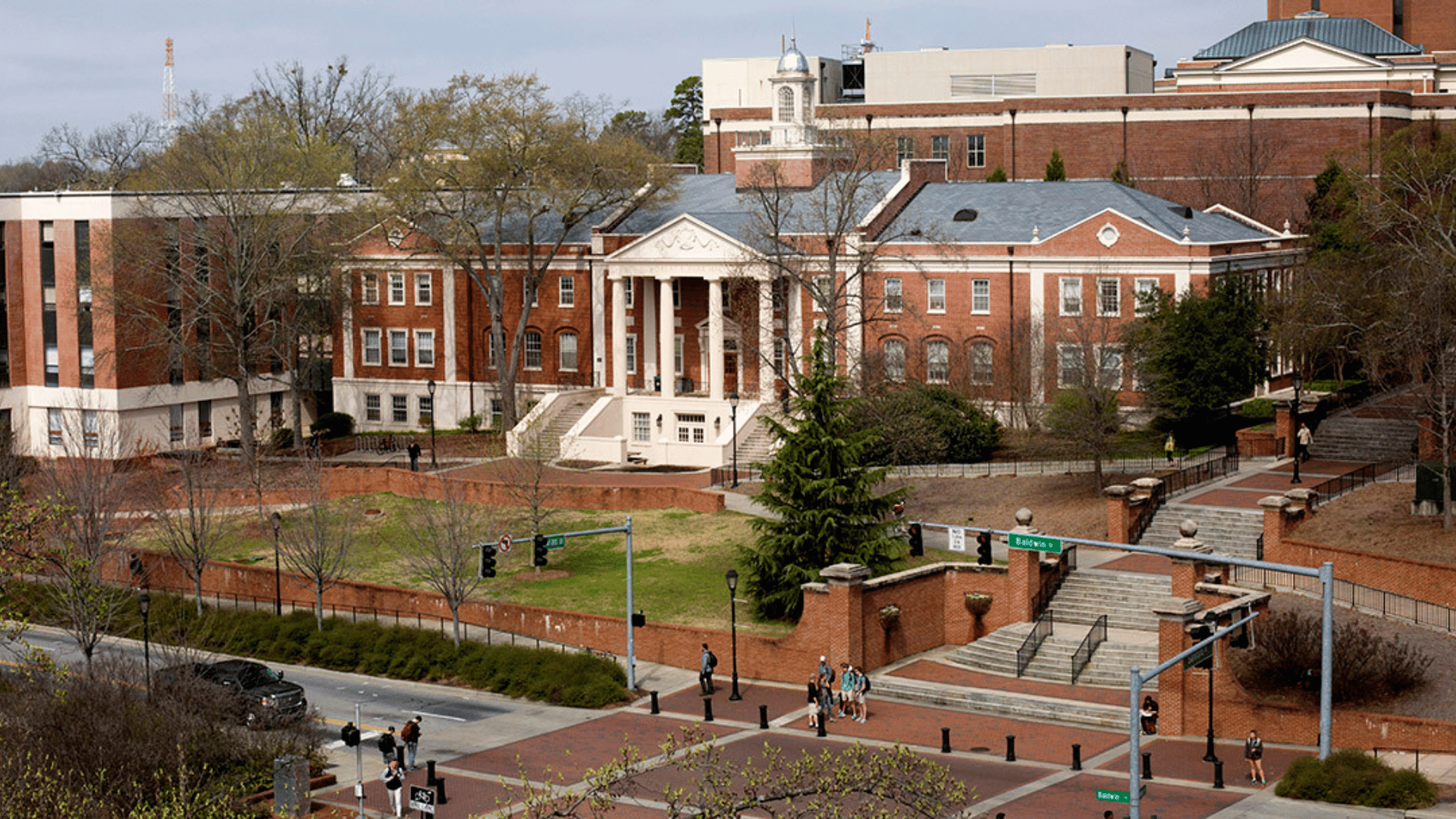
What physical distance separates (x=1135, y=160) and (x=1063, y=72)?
20486 mm

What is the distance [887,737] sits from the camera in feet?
130

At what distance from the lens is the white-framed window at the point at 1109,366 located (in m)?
60.1

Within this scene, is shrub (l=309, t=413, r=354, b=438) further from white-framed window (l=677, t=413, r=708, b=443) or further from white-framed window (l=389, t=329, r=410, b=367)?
white-framed window (l=677, t=413, r=708, b=443)

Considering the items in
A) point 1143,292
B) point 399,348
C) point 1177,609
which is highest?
point 1143,292

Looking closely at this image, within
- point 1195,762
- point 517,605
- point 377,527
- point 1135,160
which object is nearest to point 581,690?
point 517,605

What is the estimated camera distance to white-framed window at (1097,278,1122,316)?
6756 centimetres

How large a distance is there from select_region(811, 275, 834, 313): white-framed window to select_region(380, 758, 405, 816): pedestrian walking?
35.6 meters

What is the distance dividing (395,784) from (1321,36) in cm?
Result: 8917

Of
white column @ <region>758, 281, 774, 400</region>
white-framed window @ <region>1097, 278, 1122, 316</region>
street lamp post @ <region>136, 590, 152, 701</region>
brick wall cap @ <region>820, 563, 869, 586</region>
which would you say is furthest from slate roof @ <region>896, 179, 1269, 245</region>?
street lamp post @ <region>136, 590, 152, 701</region>

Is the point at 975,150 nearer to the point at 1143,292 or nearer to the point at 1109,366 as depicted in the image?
the point at 1143,292

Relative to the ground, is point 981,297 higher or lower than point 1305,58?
lower

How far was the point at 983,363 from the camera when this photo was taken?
6938 centimetres

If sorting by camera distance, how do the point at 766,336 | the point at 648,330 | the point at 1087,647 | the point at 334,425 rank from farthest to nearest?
the point at 334,425, the point at 648,330, the point at 766,336, the point at 1087,647

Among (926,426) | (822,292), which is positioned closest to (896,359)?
(822,292)
